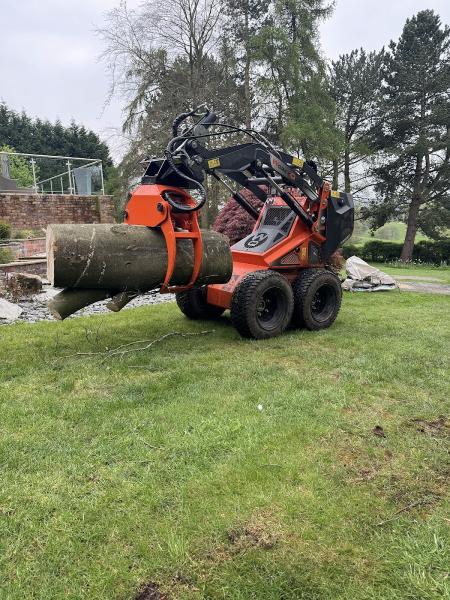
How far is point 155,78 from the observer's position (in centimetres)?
1820

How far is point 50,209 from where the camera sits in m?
14.2

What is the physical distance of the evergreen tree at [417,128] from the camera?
22.5 m

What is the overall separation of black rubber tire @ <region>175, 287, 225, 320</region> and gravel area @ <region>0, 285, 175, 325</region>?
1.54 feet

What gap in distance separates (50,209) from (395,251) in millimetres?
19873

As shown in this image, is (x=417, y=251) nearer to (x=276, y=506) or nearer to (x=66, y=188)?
(x=66, y=188)

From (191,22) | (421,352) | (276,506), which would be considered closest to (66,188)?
(191,22)

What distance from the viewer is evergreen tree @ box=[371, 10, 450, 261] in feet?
73.8

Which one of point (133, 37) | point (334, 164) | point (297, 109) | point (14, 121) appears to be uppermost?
point (14, 121)

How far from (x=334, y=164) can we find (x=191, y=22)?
363 inches

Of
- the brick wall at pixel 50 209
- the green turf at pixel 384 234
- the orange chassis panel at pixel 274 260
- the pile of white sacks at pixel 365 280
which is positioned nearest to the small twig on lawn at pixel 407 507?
the orange chassis panel at pixel 274 260

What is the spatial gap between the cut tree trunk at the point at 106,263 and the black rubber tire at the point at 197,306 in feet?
4.63

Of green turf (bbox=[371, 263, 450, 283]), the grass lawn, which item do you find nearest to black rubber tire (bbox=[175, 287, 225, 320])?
the grass lawn

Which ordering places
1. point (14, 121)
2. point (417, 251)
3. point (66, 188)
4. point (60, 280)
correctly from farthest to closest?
point (14, 121) → point (417, 251) → point (66, 188) → point (60, 280)

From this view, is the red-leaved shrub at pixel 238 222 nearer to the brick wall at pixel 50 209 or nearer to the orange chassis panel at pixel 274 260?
the brick wall at pixel 50 209
